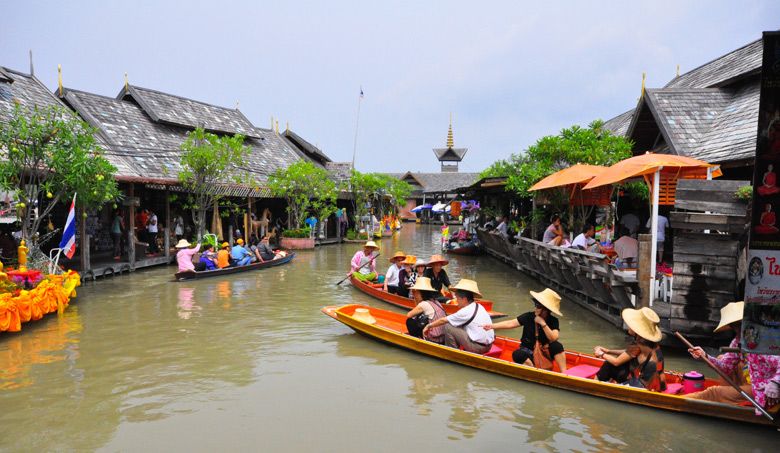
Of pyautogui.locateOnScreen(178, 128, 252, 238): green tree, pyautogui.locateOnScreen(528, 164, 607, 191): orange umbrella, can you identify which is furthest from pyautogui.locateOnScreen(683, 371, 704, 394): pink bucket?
pyautogui.locateOnScreen(178, 128, 252, 238): green tree

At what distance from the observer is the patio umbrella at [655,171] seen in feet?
27.0

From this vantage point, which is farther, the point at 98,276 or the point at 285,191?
the point at 285,191

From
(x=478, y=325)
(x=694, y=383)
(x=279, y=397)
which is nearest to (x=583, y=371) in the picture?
(x=694, y=383)

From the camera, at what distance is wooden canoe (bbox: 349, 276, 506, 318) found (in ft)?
32.7

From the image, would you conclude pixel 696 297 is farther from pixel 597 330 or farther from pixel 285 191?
pixel 285 191

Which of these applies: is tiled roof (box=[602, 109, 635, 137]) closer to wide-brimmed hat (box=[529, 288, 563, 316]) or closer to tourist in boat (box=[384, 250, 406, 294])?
tourist in boat (box=[384, 250, 406, 294])

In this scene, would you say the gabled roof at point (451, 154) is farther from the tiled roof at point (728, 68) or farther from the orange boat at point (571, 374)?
the orange boat at point (571, 374)

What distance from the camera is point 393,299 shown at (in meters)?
11.3

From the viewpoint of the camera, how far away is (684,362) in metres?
7.54

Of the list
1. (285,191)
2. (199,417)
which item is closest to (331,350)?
(199,417)

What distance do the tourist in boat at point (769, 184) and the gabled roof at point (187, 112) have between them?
65.6 ft

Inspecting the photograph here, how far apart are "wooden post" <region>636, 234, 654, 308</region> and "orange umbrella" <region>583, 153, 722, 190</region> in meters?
1.04

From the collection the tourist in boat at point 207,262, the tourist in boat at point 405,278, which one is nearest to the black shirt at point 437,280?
the tourist in boat at point 405,278

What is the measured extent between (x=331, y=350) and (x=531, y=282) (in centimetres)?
852
